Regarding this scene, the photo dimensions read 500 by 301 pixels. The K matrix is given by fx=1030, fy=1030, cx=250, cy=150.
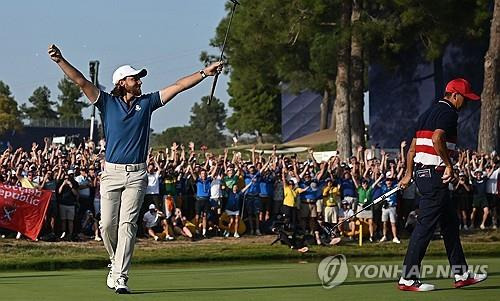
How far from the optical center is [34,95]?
114 metres

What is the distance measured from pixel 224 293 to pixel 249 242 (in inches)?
618

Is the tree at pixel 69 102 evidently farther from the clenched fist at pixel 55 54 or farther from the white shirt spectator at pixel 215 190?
the clenched fist at pixel 55 54

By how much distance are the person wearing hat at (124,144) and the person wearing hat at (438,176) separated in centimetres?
245

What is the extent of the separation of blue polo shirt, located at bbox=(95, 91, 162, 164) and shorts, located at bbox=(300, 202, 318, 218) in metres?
16.7

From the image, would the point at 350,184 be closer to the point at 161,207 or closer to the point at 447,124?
the point at 161,207

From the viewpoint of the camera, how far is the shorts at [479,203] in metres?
28.7

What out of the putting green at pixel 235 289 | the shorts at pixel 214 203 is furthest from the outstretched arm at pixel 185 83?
the shorts at pixel 214 203

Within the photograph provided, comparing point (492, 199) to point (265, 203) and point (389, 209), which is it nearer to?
point (389, 209)

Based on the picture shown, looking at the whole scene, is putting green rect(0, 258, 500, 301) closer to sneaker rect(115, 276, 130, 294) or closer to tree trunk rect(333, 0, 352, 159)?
sneaker rect(115, 276, 130, 294)

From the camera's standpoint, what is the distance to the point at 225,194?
26.0m

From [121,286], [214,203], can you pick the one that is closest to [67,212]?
[214,203]

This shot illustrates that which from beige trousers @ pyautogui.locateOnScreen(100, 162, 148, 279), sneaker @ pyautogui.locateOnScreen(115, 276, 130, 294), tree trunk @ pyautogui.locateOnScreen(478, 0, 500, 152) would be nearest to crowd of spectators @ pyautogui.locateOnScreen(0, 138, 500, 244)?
tree trunk @ pyautogui.locateOnScreen(478, 0, 500, 152)

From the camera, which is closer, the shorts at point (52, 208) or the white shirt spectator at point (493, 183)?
the shorts at point (52, 208)

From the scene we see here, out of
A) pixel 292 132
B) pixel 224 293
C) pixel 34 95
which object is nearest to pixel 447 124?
pixel 224 293
